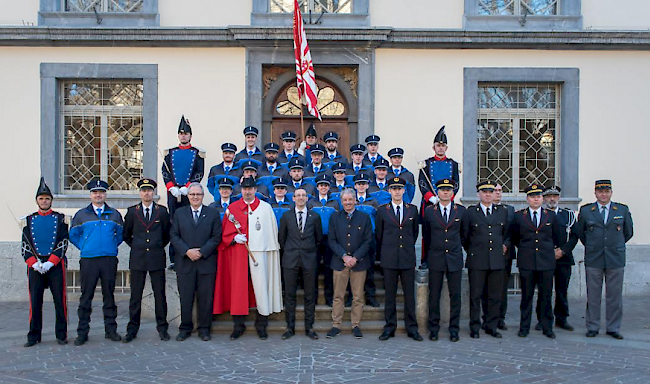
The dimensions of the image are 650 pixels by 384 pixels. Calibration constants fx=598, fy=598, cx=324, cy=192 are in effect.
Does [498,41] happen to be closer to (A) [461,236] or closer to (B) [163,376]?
(A) [461,236]

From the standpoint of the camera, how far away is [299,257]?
23.2 feet

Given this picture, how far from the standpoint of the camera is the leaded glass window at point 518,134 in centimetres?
1010

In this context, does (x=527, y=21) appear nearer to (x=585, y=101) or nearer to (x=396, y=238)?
(x=585, y=101)

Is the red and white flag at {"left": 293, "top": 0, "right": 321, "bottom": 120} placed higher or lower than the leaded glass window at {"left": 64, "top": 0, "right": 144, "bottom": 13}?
lower

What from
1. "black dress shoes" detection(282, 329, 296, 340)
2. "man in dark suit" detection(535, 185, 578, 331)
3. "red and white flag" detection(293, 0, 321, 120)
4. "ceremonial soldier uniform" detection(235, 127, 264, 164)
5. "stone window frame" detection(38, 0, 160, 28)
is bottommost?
"black dress shoes" detection(282, 329, 296, 340)

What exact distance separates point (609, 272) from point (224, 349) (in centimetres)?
469

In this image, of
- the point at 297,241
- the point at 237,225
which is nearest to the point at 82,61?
the point at 237,225

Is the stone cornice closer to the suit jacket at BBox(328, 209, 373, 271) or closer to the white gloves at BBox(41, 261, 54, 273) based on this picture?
the suit jacket at BBox(328, 209, 373, 271)

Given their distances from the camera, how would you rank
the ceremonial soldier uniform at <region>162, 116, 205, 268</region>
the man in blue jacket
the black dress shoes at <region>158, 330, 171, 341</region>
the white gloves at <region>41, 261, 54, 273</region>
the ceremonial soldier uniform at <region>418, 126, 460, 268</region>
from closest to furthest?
the white gloves at <region>41, 261, 54, 273</region> → the man in blue jacket → the black dress shoes at <region>158, 330, 171, 341</region> → the ceremonial soldier uniform at <region>418, 126, 460, 268</region> → the ceremonial soldier uniform at <region>162, 116, 205, 268</region>

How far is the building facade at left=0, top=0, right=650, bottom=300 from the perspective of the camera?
9695 mm

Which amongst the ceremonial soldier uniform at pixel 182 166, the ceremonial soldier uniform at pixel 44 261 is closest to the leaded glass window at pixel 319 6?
the ceremonial soldier uniform at pixel 182 166

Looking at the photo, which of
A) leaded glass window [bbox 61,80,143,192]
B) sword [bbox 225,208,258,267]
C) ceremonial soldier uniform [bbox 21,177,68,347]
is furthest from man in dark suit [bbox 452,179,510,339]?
leaded glass window [bbox 61,80,143,192]

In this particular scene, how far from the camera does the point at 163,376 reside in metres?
5.66

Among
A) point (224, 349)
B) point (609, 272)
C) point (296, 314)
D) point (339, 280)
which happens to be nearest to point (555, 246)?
point (609, 272)
